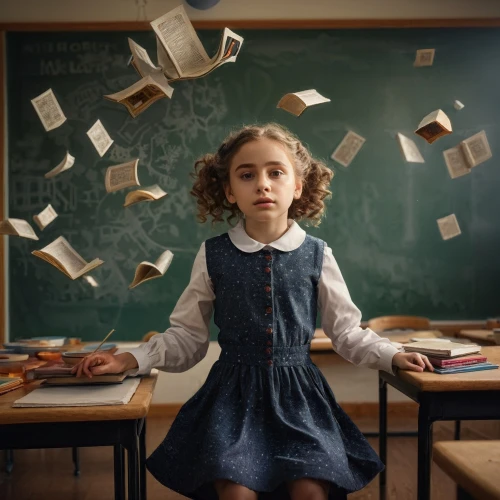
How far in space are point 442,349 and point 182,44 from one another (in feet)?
4.41

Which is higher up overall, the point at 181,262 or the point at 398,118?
the point at 398,118

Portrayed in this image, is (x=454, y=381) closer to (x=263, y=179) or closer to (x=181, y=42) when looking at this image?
(x=263, y=179)

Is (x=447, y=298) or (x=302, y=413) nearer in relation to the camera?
(x=302, y=413)

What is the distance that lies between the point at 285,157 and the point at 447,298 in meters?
2.79

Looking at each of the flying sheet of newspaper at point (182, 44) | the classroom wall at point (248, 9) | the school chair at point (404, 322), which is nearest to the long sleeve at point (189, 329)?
the flying sheet of newspaper at point (182, 44)

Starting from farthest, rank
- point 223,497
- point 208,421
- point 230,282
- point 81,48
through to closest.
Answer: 1. point 81,48
2. point 230,282
3. point 208,421
4. point 223,497

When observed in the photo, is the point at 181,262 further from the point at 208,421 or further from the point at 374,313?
the point at 208,421

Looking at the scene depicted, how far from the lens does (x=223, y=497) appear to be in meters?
1.44

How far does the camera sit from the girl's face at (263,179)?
1730 millimetres

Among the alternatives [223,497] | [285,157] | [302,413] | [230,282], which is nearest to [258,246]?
[230,282]

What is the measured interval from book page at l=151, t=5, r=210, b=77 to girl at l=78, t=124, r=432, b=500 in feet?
1.37

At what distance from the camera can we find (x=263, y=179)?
1.73 metres

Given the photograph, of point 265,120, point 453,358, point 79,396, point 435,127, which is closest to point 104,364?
point 79,396

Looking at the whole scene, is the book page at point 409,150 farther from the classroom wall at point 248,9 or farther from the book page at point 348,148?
the classroom wall at point 248,9
